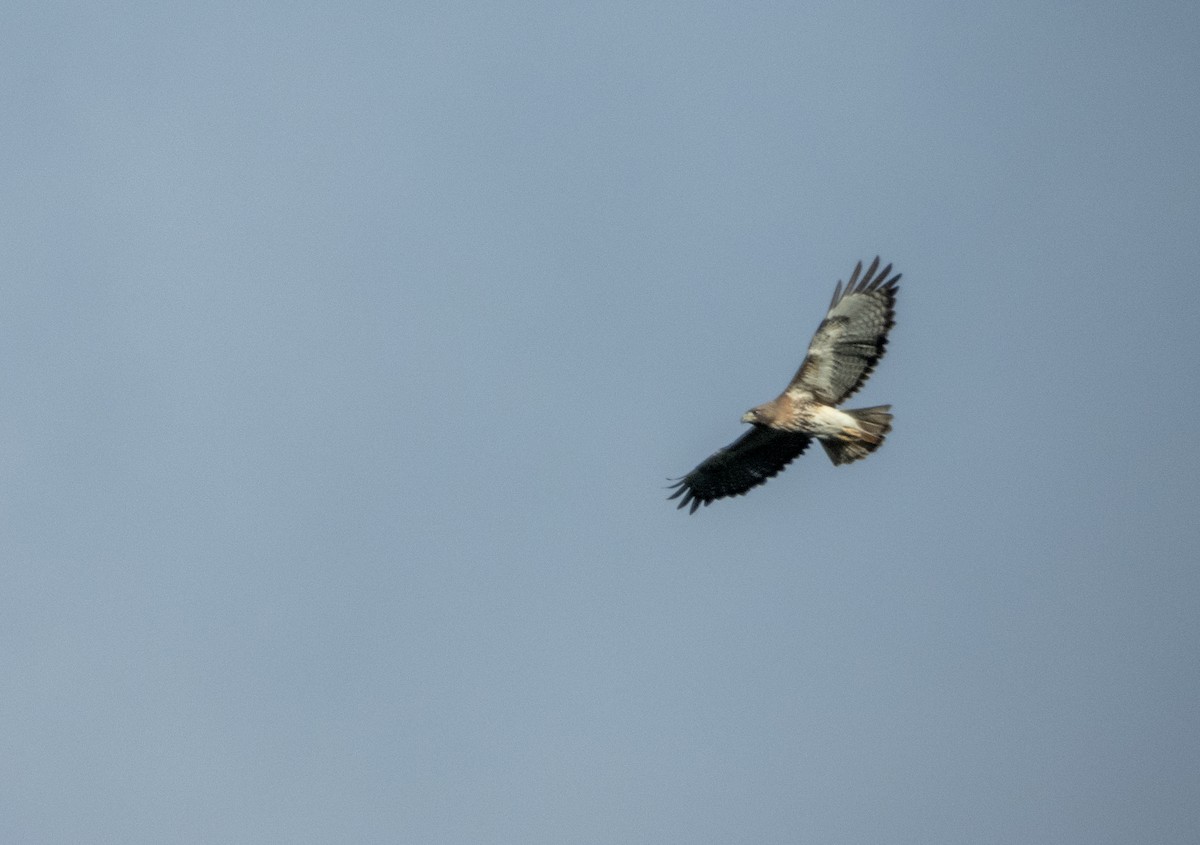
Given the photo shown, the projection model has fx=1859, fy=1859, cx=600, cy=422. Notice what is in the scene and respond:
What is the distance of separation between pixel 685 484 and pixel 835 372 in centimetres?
364

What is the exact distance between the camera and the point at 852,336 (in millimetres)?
22453

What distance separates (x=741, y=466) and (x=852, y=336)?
131 inches

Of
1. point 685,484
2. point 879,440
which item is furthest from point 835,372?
point 685,484

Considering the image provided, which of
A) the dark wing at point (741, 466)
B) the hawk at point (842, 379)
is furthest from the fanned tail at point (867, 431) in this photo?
the dark wing at point (741, 466)

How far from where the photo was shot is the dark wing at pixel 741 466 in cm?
2442

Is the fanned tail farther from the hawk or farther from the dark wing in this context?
the dark wing

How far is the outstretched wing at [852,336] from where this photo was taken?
73.4 feet

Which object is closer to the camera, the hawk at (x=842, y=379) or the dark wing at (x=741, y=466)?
the hawk at (x=842, y=379)

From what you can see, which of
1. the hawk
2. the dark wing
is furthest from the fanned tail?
the dark wing

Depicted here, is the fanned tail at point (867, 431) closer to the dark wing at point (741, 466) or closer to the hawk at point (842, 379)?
the hawk at point (842, 379)

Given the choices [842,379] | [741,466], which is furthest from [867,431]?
[741,466]

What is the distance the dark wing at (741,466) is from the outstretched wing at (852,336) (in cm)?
152

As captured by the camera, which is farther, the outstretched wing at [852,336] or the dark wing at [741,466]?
the dark wing at [741,466]

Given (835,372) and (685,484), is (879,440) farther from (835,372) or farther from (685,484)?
(685,484)
